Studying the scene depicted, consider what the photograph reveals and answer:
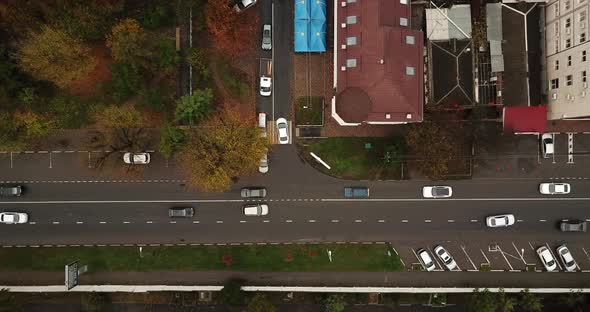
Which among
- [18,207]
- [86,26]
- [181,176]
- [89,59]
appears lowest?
[18,207]

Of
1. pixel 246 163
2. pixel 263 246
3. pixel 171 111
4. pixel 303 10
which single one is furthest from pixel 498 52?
pixel 171 111

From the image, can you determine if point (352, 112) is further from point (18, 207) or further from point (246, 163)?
point (18, 207)

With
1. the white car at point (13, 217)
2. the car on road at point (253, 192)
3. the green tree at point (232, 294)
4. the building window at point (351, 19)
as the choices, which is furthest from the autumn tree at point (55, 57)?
the green tree at point (232, 294)

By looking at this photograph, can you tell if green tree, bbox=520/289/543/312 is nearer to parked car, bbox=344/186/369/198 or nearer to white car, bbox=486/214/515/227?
white car, bbox=486/214/515/227

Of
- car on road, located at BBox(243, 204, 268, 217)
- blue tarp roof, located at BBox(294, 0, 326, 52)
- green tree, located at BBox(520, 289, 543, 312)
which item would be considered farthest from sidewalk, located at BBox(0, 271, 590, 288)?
blue tarp roof, located at BBox(294, 0, 326, 52)

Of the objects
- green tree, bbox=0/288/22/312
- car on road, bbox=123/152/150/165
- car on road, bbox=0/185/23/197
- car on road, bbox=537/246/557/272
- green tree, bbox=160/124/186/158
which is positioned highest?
green tree, bbox=160/124/186/158

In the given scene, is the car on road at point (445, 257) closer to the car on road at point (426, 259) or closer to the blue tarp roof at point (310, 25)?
the car on road at point (426, 259)

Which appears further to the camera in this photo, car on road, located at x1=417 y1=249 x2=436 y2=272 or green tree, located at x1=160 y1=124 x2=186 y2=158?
car on road, located at x1=417 y1=249 x2=436 y2=272
